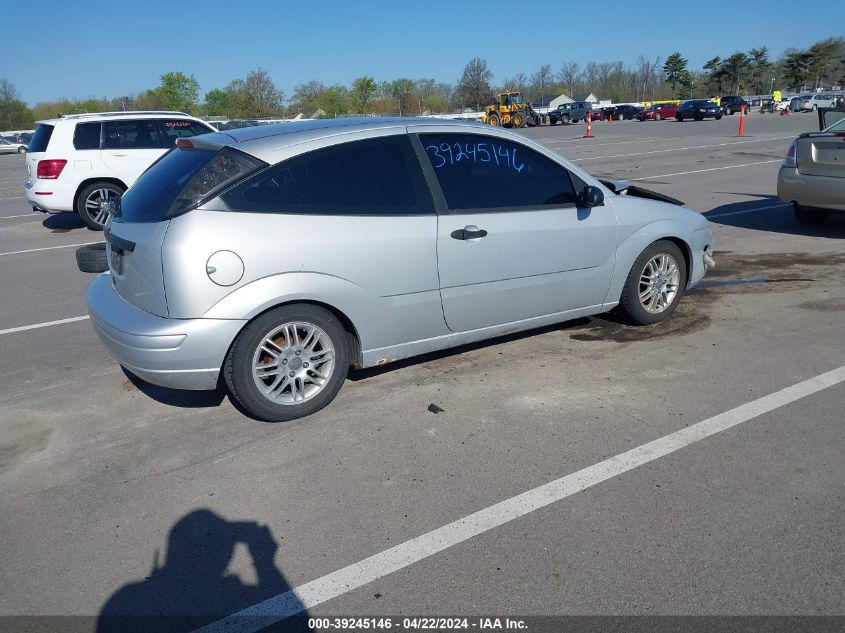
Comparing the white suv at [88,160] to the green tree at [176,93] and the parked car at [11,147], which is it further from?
the green tree at [176,93]

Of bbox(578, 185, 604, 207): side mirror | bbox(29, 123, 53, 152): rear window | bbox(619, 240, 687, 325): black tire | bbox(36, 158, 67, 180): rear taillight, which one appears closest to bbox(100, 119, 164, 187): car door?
bbox(36, 158, 67, 180): rear taillight

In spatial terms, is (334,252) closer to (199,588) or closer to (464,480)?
(464,480)

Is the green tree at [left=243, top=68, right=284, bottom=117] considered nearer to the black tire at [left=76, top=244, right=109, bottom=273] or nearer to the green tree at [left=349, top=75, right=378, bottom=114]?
the green tree at [left=349, top=75, right=378, bottom=114]

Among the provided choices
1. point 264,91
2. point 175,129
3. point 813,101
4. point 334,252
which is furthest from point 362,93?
point 334,252

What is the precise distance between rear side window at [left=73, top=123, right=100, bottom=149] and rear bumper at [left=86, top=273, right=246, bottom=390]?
897 cm

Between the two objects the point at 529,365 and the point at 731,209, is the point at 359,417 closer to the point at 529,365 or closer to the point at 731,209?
the point at 529,365

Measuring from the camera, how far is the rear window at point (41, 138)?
1195cm

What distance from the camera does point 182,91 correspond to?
78.7 metres

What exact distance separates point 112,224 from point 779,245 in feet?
25.4

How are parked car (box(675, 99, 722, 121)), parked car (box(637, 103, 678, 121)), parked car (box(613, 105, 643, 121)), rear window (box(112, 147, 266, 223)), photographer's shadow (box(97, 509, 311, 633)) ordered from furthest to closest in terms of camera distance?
parked car (box(613, 105, 643, 121)) → parked car (box(637, 103, 678, 121)) → parked car (box(675, 99, 722, 121)) → rear window (box(112, 147, 266, 223)) → photographer's shadow (box(97, 509, 311, 633))

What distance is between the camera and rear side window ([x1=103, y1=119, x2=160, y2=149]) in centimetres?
1212

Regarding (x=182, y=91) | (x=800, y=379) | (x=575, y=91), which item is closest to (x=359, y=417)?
(x=800, y=379)

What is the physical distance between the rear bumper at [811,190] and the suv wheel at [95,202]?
10.1 meters

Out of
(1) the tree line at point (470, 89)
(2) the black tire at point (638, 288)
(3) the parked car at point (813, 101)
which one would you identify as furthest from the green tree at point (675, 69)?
(2) the black tire at point (638, 288)
